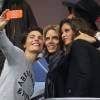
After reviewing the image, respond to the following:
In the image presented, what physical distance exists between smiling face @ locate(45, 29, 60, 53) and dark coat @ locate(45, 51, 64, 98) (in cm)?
83

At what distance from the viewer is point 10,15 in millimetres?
5512

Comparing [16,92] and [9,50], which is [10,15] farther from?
[16,92]

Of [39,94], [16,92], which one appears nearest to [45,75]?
[39,94]

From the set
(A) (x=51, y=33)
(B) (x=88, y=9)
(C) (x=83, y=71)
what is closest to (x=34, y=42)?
(A) (x=51, y=33)

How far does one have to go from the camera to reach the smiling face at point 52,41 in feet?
23.4

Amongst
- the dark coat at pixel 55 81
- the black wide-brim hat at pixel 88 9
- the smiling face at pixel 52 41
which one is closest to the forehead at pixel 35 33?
the smiling face at pixel 52 41

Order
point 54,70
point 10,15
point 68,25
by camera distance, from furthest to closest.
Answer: point 68,25 → point 54,70 → point 10,15

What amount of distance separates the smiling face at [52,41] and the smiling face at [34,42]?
0.35 metres

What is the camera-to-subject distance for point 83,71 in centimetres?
563

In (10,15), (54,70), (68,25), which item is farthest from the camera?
(68,25)

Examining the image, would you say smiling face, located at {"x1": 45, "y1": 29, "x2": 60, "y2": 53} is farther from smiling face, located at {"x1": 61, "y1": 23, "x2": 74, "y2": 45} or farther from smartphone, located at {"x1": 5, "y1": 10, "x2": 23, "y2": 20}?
smartphone, located at {"x1": 5, "y1": 10, "x2": 23, "y2": 20}

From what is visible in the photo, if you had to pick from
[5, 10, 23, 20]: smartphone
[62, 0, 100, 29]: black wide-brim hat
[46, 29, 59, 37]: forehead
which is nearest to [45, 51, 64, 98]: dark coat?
[62, 0, 100, 29]: black wide-brim hat

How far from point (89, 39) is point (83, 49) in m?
0.16

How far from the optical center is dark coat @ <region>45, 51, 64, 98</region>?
5922 millimetres
